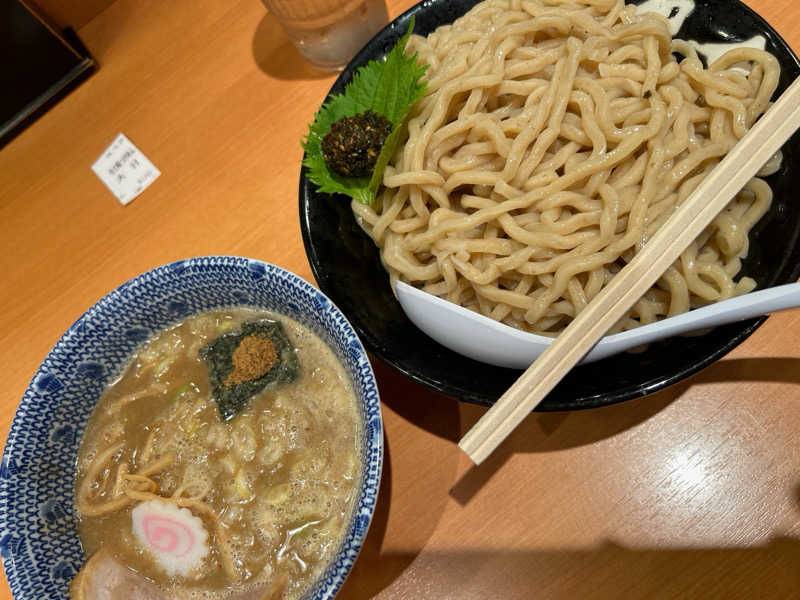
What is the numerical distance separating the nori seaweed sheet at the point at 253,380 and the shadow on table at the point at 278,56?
1.18 m

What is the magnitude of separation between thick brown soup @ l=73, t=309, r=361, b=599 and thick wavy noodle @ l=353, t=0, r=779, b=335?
1.39ft

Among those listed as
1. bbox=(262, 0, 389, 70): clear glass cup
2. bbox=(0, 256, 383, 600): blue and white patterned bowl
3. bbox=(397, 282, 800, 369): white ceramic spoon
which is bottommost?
bbox=(397, 282, 800, 369): white ceramic spoon

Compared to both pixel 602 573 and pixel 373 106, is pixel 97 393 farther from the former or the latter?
pixel 602 573

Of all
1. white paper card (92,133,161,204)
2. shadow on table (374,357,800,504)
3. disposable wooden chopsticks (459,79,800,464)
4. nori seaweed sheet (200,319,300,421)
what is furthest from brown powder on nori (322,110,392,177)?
white paper card (92,133,161,204)

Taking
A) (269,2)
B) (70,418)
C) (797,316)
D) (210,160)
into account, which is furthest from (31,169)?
(797,316)

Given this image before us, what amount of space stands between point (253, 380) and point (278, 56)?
1.42 meters

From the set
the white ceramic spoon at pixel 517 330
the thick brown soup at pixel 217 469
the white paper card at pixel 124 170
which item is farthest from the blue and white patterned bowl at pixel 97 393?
the white paper card at pixel 124 170

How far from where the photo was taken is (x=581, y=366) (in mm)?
1194

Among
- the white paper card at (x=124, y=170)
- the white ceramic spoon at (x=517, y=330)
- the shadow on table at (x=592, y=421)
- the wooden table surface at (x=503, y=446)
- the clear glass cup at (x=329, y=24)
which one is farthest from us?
the white paper card at (x=124, y=170)

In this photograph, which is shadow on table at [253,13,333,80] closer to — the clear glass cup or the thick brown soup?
the clear glass cup

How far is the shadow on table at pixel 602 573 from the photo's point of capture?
1227 millimetres

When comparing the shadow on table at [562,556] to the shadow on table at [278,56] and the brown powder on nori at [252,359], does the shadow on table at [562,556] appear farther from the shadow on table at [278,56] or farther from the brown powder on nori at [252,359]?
the shadow on table at [278,56]

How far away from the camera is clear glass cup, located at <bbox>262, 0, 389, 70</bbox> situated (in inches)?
72.4

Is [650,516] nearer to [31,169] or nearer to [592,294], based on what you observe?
[592,294]
